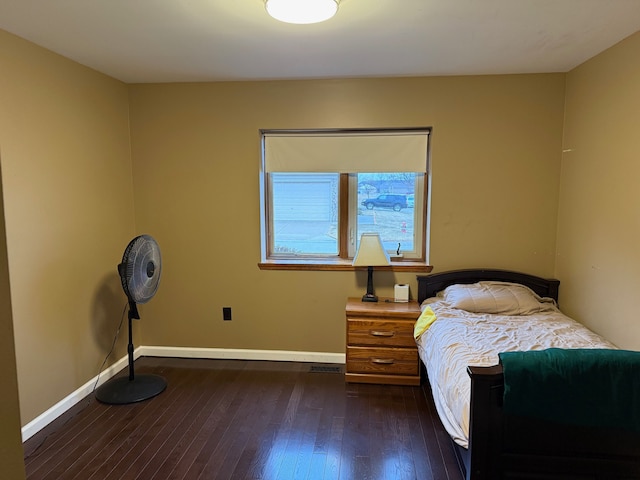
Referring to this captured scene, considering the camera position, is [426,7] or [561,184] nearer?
[426,7]

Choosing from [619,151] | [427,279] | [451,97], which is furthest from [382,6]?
[427,279]

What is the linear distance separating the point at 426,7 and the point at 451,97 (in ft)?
4.19

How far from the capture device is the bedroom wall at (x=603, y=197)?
90.3 inches

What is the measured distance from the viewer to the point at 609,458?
61.2 inches

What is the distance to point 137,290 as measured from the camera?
2721mm

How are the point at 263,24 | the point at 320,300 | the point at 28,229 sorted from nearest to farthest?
the point at 263,24, the point at 28,229, the point at 320,300

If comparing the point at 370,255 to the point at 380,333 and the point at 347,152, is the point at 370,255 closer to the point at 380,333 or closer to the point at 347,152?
the point at 380,333

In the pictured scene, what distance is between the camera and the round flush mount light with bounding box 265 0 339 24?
176 cm

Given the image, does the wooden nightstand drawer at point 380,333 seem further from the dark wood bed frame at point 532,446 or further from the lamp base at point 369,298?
the dark wood bed frame at point 532,446

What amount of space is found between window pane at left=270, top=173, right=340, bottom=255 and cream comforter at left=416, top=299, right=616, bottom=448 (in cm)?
110

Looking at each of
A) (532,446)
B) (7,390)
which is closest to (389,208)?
(532,446)

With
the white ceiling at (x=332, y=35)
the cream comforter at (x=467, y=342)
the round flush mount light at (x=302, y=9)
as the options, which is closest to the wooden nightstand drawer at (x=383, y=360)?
the cream comforter at (x=467, y=342)

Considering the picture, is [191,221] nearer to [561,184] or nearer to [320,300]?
[320,300]

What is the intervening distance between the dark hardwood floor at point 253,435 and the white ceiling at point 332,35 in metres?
2.36
